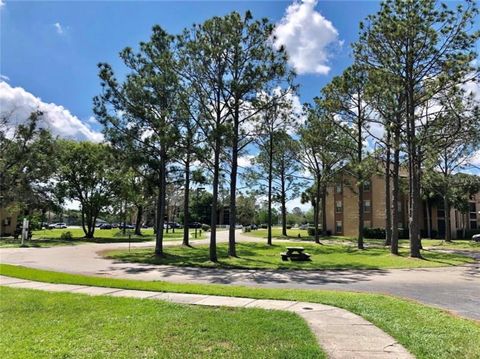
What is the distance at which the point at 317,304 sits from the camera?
29.0 feet

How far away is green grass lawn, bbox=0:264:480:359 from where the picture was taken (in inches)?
230

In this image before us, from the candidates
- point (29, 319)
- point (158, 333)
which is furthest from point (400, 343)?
point (29, 319)

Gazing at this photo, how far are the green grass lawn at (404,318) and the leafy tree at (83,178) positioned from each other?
35.4m

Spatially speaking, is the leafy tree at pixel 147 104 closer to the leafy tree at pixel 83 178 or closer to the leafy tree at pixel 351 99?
the leafy tree at pixel 351 99

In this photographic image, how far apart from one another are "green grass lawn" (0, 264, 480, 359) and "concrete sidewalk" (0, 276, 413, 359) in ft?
0.89

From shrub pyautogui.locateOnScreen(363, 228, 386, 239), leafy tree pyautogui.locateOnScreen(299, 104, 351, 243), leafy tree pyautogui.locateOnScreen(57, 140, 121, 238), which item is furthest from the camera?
shrub pyautogui.locateOnScreen(363, 228, 386, 239)

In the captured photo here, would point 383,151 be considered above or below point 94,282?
above

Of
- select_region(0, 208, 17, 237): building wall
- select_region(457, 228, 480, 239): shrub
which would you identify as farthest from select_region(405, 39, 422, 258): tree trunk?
select_region(0, 208, 17, 237): building wall

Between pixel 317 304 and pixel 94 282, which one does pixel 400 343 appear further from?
pixel 94 282

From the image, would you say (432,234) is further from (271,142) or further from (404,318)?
(404,318)

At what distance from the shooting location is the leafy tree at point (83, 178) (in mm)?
45750

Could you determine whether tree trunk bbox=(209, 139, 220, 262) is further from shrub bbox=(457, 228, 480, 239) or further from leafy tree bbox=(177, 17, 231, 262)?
shrub bbox=(457, 228, 480, 239)

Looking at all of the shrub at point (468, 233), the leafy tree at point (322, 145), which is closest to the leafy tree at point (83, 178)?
the leafy tree at point (322, 145)

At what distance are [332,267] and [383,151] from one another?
11806 mm
